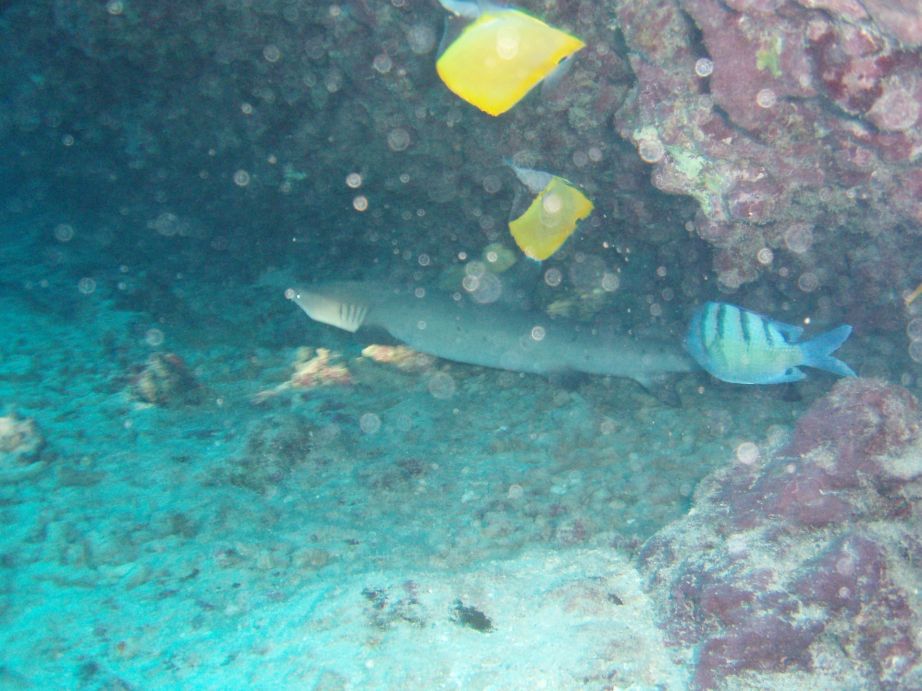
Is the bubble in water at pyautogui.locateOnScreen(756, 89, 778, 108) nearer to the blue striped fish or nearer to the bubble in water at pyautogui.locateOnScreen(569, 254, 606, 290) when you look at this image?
the blue striped fish

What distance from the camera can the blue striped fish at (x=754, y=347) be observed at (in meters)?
3.50

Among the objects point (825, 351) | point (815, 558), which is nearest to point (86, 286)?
point (825, 351)

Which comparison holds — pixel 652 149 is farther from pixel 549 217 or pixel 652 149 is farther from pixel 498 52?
pixel 498 52

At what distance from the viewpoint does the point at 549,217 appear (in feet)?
13.6

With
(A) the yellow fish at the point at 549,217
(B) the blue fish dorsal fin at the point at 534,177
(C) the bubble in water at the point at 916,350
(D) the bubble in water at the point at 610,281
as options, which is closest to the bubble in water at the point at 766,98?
(A) the yellow fish at the point at 549,217

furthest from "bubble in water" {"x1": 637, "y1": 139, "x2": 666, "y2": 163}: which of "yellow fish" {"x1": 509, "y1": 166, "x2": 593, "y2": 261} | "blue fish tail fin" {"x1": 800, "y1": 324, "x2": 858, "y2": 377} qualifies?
"blue fish tail fin" {"x1": 800, "y1": 324, "x2": 858, "y2": 377}

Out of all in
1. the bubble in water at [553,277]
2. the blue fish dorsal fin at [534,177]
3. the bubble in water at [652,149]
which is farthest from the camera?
the bubble in water at [553,277]

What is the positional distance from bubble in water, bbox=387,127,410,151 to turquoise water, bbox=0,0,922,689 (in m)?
0.10

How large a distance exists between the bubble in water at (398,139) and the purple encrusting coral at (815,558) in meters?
4.73

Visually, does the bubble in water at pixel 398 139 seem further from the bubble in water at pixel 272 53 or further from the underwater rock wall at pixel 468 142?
the bubble in water at pixel 272 53

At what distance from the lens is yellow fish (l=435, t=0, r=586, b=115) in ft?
9.30

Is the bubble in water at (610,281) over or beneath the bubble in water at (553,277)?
beneath

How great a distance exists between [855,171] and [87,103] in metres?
9.46

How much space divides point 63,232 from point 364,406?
302 inches
